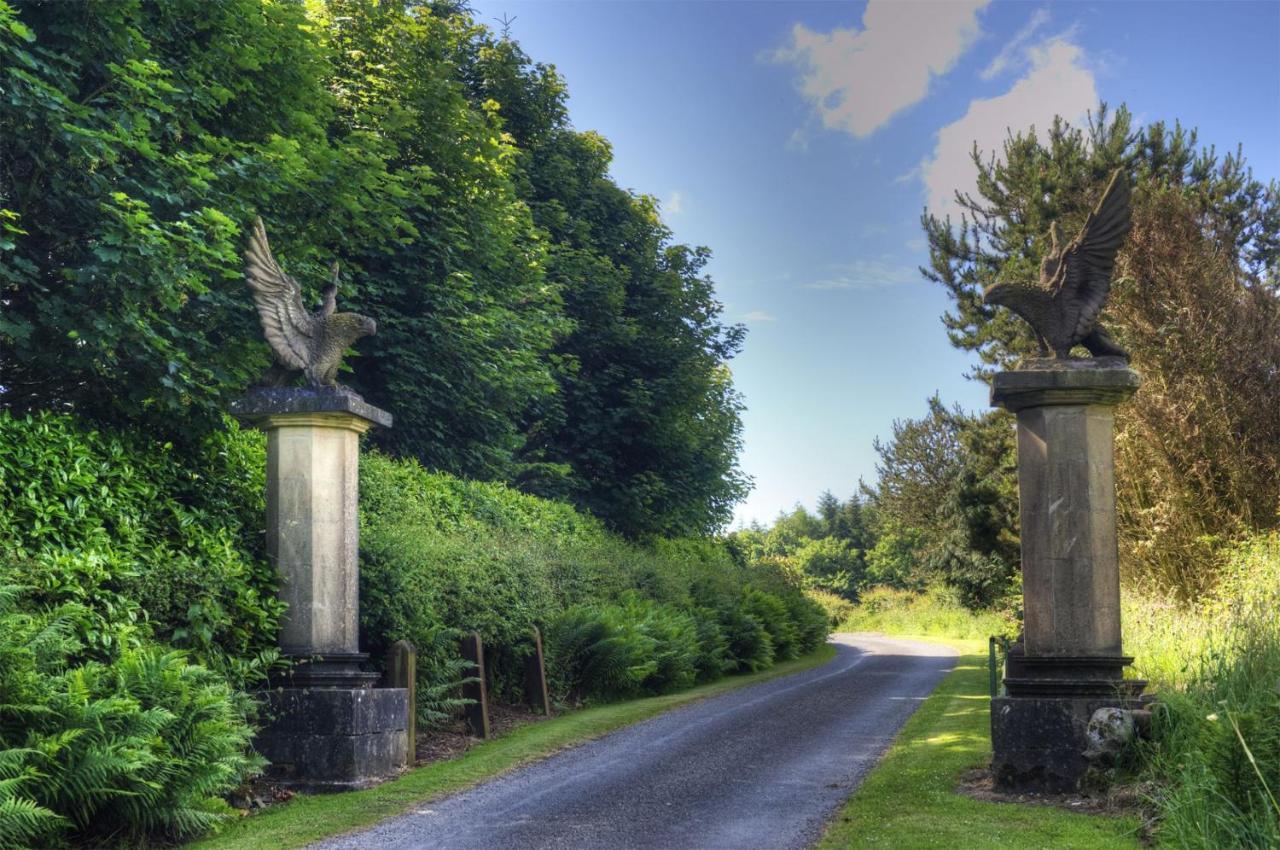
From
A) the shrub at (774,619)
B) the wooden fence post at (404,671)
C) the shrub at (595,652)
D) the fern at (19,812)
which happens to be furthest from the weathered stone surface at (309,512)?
the shrub at (774,619)

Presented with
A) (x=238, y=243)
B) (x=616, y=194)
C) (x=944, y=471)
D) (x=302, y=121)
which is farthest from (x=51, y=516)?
(x=944, y=471)

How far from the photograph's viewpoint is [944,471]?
37.5 meters

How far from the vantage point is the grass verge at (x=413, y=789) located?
26.3 ft

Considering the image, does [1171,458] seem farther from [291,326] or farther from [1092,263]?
[291,326]

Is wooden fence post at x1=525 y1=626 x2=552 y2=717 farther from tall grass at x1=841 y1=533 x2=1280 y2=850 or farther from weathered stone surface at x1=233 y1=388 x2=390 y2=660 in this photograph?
tall grass at x1=841 y1=533 x2=1280 y2=850

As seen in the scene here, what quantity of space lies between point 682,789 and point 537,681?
6.10m

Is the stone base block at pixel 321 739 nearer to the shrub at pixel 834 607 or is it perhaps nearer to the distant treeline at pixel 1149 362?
the distant treeline at pixel 1149 362

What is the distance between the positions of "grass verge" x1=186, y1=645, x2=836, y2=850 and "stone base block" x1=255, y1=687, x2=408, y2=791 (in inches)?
11.7

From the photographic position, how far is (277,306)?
10.8 meters

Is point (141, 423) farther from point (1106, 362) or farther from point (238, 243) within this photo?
point (1106, 362)

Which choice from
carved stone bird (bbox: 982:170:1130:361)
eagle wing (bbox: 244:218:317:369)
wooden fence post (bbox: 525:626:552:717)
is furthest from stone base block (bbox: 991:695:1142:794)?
wooden fence post (bbox: 525:626:552:717)

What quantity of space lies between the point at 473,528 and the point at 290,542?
5835 mm

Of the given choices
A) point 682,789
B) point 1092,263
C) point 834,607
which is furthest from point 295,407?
point 834,607

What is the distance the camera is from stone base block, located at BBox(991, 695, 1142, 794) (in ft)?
29.2
